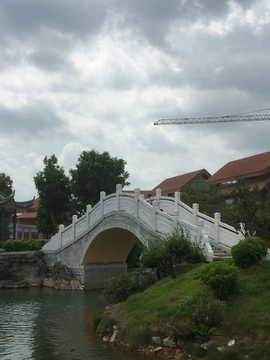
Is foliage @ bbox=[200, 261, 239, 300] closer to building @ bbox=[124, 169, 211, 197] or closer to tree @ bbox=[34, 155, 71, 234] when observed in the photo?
building @ bbox=[124, 169, 211, 197]

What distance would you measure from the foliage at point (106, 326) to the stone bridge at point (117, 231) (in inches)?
149

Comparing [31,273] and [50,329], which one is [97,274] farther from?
[50,329]

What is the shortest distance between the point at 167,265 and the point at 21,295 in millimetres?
10407

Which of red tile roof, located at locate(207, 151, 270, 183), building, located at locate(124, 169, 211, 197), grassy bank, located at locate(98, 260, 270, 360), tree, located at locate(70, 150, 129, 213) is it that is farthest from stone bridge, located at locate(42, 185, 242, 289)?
building, located at locate(124, 169, 211, 197)

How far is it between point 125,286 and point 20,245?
1562 cm

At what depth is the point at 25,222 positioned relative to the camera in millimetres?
46281

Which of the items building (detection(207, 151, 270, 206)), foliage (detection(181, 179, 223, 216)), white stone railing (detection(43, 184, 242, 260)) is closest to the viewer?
white stone railing (detection(43, 184, 242, 260))

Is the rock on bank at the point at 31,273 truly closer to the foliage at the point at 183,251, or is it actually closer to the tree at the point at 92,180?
the tree at the point at 92,180

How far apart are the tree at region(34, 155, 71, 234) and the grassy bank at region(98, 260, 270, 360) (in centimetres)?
2487

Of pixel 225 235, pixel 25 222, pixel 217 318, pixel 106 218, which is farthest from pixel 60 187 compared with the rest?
pixel 217 318

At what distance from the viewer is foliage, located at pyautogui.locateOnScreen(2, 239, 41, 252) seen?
84.5 ft

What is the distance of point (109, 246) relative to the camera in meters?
23.2

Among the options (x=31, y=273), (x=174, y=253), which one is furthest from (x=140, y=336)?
(x=31, y=273)

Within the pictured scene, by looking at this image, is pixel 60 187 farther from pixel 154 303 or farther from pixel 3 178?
pixel 154 303
